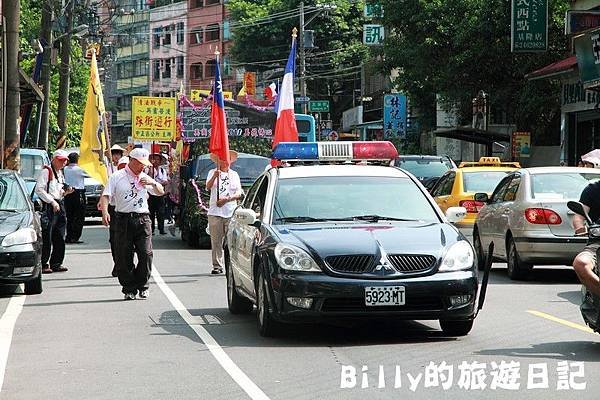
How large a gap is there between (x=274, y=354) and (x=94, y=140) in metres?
12.3

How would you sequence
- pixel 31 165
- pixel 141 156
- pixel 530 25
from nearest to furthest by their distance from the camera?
1. pixel 141 156
2. pixel 31 165
3. pixel 530 25

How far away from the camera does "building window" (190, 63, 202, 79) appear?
113000 millimetres

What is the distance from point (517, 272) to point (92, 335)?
7671mm

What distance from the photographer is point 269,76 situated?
84750 mm

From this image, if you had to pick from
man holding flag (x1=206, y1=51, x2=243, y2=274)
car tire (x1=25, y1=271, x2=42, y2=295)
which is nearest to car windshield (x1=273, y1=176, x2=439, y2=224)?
car tire (x1=25, y1=271, x2=42, y2=295)

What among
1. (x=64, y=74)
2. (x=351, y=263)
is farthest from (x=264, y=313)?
(x=64, y=74)

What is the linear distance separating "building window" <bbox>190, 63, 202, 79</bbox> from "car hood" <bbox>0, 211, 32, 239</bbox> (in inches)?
3805

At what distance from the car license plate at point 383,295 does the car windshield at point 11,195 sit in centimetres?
732

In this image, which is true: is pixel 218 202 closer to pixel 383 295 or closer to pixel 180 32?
pixel 383 295

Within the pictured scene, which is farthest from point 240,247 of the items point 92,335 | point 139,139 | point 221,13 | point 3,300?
point 221,13

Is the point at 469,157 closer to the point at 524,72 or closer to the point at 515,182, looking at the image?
the point at 524,72

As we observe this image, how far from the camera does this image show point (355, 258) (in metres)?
11.0

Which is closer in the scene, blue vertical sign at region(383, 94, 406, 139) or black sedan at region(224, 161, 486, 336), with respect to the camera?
black sedan at region(224, 161, 486, 336)

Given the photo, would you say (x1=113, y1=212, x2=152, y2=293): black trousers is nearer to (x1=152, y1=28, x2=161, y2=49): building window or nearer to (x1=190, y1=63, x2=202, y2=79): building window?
(x1=190, y1=63, x2=202, y2=79): building window
